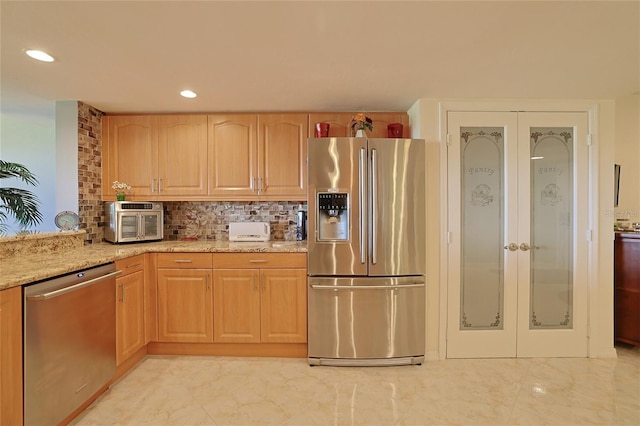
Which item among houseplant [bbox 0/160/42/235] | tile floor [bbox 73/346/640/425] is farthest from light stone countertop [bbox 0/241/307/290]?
tile floor [bbox 73/346/640/425]

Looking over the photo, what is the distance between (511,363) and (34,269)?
3379 millimetres

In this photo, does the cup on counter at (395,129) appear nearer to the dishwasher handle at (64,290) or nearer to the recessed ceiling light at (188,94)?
the recessed ceiling light at (188,94)

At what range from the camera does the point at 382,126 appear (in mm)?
2844

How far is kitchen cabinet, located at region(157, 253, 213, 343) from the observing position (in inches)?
101

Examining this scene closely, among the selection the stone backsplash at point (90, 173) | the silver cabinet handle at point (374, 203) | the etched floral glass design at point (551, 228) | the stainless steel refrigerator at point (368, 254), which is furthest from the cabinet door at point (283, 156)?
the etched floral glass design at point (551, 228)

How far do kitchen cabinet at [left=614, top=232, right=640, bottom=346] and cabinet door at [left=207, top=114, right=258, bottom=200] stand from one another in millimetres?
3346

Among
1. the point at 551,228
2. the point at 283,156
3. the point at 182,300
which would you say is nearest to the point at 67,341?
the point at 182,300

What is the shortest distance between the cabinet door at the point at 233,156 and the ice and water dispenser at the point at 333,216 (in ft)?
2.67

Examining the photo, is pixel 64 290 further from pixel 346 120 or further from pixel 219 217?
pixel 346 120

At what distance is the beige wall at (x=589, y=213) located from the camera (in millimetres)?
2549

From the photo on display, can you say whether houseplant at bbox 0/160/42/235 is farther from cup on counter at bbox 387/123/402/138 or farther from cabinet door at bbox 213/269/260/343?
cup on counter at bbox 387/123/402/138

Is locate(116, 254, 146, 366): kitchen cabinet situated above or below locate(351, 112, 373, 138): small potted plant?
below

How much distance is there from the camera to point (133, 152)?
9.57ft

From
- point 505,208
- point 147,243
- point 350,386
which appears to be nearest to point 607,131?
point 505,208
